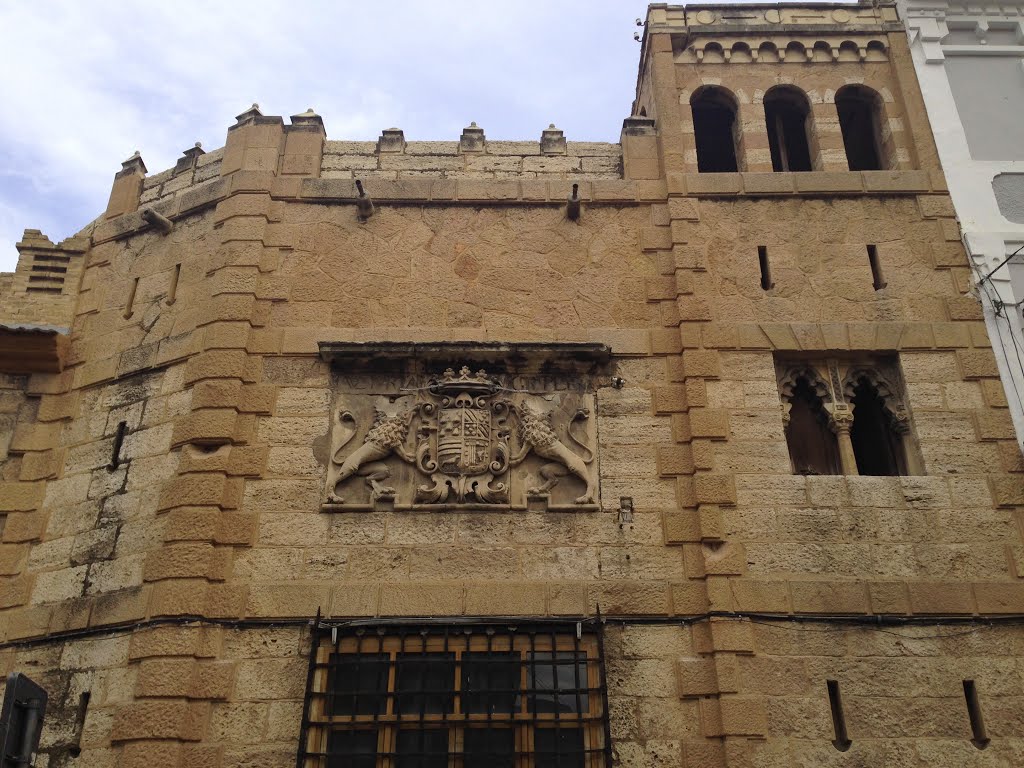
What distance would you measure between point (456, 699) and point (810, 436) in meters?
4.48

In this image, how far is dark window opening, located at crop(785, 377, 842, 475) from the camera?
918cm

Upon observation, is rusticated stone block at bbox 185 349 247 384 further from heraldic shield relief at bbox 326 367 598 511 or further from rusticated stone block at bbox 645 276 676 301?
rusticated stone block at bbox 645 276 676 301

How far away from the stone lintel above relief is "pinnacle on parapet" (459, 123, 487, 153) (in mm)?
2928

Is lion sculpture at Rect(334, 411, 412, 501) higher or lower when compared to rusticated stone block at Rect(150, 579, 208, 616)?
higher

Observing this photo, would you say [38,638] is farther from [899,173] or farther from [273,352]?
[899,173]

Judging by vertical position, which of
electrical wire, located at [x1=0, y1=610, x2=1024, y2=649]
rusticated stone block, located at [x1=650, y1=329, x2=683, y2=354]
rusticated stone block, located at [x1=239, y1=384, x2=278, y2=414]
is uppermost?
rusticated stone block, located at [x1=650, y1=329, x2=683, y2=354]

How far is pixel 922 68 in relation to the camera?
442 inches

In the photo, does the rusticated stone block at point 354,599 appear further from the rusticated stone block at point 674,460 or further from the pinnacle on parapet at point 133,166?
the pinnacle on parapet at point 133,166

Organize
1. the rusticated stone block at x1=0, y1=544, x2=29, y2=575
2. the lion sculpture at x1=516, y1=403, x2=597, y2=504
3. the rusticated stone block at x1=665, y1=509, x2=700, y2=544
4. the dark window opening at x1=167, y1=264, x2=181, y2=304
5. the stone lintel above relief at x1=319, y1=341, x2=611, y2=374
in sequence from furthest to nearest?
the dark window opening at x1=167, y1=264, x2=181, y2=304 → the stone lintel above relief at x1=319, y1=341, x2=611, y2=374 → the rusticated stone block at x1=0, y1=544, x2=29, y2=575 → the lion sculpture at x1=516, y1=403, x2=597, y2=504 → the rusticated stone block at x1=665, y1=509, x2=700, y2=544

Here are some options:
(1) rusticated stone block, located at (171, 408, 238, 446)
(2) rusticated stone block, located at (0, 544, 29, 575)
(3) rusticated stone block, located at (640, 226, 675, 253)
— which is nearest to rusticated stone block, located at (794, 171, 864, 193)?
(3) rusticated stone block, located at (640, 226, 675, 253)

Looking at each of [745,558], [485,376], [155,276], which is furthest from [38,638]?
[745,558]

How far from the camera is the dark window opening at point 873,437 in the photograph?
30.5ft

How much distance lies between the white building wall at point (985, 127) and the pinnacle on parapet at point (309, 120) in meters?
7.38

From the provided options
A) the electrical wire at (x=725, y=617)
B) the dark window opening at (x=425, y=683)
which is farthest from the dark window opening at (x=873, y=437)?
the dark window opening at (x=425, y=683)
